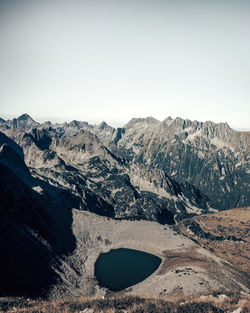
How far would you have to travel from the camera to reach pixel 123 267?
13800cm

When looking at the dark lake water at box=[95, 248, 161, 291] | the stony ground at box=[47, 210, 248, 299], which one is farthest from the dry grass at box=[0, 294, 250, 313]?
the dark lake water at box=[95, 248, 161, 291]

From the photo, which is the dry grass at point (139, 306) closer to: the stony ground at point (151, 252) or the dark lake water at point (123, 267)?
the stony ground at point (151, 252)

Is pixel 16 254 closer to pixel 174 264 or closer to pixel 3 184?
pixel 3 184

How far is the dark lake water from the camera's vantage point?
121625 mm

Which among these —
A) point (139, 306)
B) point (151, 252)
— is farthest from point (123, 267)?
point (139, 306)

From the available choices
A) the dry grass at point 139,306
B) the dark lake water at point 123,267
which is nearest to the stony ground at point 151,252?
the dark lake water at point 123,267

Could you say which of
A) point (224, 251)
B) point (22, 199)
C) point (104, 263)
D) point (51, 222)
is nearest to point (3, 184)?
point (22, 199)

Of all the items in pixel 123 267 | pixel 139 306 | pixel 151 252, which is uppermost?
pixel 139 306

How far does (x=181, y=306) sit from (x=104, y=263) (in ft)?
268

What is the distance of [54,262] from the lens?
118m

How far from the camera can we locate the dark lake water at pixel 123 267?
122 meters

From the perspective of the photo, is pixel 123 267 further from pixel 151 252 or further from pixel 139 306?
pixel 139 306

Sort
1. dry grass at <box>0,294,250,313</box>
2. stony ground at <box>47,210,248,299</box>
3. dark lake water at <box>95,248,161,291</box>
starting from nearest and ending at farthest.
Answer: dry grass at <box>0,294,250,313</box> → stony ground at <box>47,210,248,299</box> → dark lake water at <box>95,248,161,291</box>

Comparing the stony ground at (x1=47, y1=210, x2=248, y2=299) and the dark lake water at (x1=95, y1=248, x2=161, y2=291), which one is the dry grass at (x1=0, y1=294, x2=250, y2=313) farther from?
the dark lake water at (x1=95, y1=248, x2=161, y2=291)
